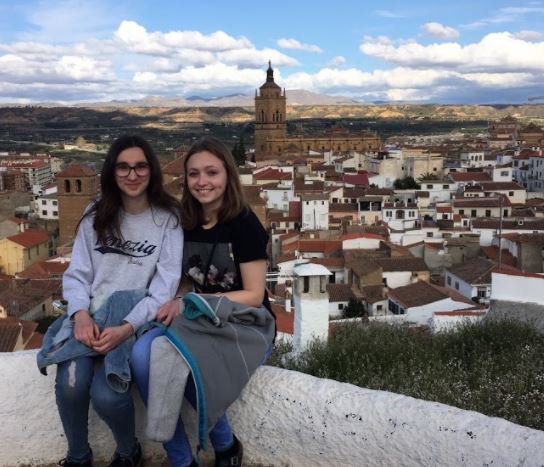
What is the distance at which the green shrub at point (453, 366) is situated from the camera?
3418 millimetres

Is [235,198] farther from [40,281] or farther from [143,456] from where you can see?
[40,281]

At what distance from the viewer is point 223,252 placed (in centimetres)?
292

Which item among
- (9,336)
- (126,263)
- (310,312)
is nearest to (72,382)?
(126,263)

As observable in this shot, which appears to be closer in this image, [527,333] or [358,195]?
[527,333]

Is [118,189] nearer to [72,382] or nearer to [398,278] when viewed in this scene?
[72,382]

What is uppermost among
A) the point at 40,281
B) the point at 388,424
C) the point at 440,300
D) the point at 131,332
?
the point at 131,332

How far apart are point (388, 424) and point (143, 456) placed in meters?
1.20

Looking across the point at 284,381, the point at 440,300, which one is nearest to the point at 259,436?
the point at 284,381

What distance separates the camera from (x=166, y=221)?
299 centimetres

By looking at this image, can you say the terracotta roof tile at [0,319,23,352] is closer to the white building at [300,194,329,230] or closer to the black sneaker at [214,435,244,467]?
the black sneaker at [214,435,244,467]

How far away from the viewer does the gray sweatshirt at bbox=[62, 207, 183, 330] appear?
2.87m

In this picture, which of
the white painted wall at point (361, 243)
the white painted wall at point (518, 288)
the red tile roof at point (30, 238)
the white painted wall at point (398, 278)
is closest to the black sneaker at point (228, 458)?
the white painted wall at point (518, 288)

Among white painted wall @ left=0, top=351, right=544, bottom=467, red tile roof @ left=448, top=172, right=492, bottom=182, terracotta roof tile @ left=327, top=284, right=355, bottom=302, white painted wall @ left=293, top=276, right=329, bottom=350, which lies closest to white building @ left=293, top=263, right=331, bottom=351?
white painted wall @ left=293, top=276, right=329, bottom=350

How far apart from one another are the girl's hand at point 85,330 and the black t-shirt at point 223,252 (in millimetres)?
498
